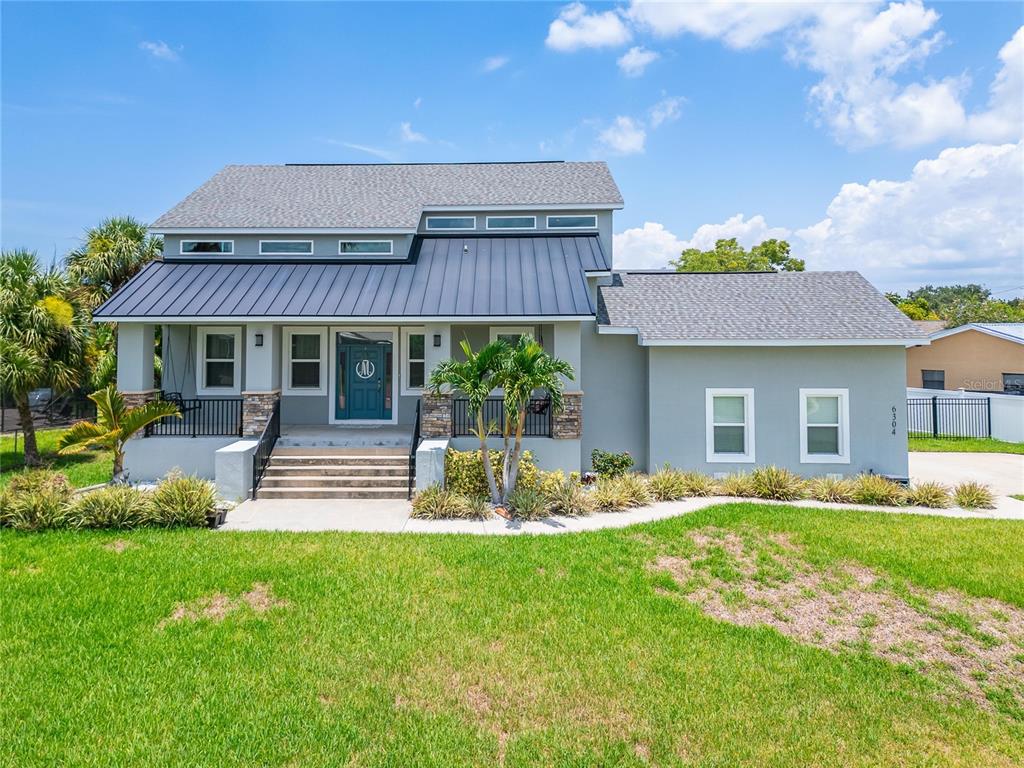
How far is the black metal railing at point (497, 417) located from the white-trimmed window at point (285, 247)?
269 inches

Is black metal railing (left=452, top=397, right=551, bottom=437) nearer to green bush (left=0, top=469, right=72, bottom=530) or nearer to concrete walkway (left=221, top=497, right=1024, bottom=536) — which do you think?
concrete walkway (left=221, top=497, right=1024, bottom=536)

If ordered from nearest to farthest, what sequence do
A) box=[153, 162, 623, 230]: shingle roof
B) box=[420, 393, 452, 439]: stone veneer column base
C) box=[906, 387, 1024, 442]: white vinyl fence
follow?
box=[420, 393, 452, 439]: stone veneer column base → box=[153, 162, 623, 230]: shingle roof → box=[906, 387, 1024, 442]: white vinyl fence

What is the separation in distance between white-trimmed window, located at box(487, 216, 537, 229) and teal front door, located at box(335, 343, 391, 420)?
5324mm

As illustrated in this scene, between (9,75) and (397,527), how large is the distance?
567 inches

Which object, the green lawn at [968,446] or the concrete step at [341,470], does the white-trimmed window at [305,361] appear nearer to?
the concrete step at [341,470]

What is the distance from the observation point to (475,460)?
35.2ft

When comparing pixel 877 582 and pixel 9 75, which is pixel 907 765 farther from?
pixel 9 75

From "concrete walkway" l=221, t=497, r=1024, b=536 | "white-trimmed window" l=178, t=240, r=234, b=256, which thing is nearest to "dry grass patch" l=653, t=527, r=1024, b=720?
"concrete walkway" l=221, t=497, r=1024, b=536

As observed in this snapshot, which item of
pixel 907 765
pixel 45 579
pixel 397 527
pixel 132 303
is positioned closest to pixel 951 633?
pixel 907 765

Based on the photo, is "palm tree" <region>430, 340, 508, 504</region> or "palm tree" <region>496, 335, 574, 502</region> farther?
"palm tree" <region>430, 340, 508, 504</region>

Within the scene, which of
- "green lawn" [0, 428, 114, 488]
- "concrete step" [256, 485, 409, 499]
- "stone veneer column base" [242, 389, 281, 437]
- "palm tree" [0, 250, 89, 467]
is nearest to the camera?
"concrete step" [256, 485, 409, 499]

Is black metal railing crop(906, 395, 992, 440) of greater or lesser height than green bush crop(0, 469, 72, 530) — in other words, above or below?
above

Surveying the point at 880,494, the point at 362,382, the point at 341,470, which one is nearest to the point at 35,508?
the point at 341,470

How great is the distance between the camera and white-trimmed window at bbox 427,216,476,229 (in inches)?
632
